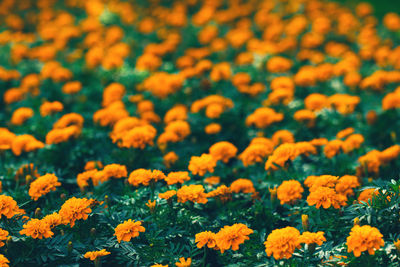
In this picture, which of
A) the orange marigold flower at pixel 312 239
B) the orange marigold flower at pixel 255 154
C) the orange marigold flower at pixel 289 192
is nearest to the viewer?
the orange marigold flower at pixel 312 239

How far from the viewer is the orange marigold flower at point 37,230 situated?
268 centimetres

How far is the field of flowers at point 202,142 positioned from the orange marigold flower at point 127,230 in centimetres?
1

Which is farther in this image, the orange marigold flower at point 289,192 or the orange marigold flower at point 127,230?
the orange marigold flower at point 289,192

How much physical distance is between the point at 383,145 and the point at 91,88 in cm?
342

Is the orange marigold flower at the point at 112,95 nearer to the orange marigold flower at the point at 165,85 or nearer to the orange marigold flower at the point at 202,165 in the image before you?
the orange marigold flower at the point at 165,85

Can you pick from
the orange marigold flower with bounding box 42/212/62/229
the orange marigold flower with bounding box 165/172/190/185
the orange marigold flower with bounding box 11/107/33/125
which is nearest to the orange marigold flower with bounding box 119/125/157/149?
the orange marigold flower with bounding box 165/172/190/185

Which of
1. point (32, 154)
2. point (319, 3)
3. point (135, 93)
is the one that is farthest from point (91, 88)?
point (319, 3)

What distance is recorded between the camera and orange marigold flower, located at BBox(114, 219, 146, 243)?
2729mm

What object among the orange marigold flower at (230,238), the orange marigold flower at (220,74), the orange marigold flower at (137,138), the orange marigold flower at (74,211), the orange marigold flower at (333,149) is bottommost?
the orange marigold flower at (230,238)

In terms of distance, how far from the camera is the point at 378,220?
2.79m

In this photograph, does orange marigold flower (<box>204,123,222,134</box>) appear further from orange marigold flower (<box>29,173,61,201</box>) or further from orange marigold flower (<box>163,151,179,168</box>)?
orange marigold flower (<box>29,173,61,201</box>)

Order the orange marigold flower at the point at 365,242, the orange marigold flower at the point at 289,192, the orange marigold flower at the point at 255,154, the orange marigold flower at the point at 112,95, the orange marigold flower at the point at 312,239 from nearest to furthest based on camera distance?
the orange marigold flower at the point at 365,242
the orange marigold flower at the point at 312,239
the orange marigold flower at the point at 289,192
the orange marigold flower at the point at 255,154
the orange marigold flower at the point at 112,95

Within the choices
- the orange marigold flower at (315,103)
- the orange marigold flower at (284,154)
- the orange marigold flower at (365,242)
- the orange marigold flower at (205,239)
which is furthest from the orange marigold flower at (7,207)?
the orange marigold flower at (315,103)

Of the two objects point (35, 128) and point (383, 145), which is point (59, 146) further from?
point (383, 145)
